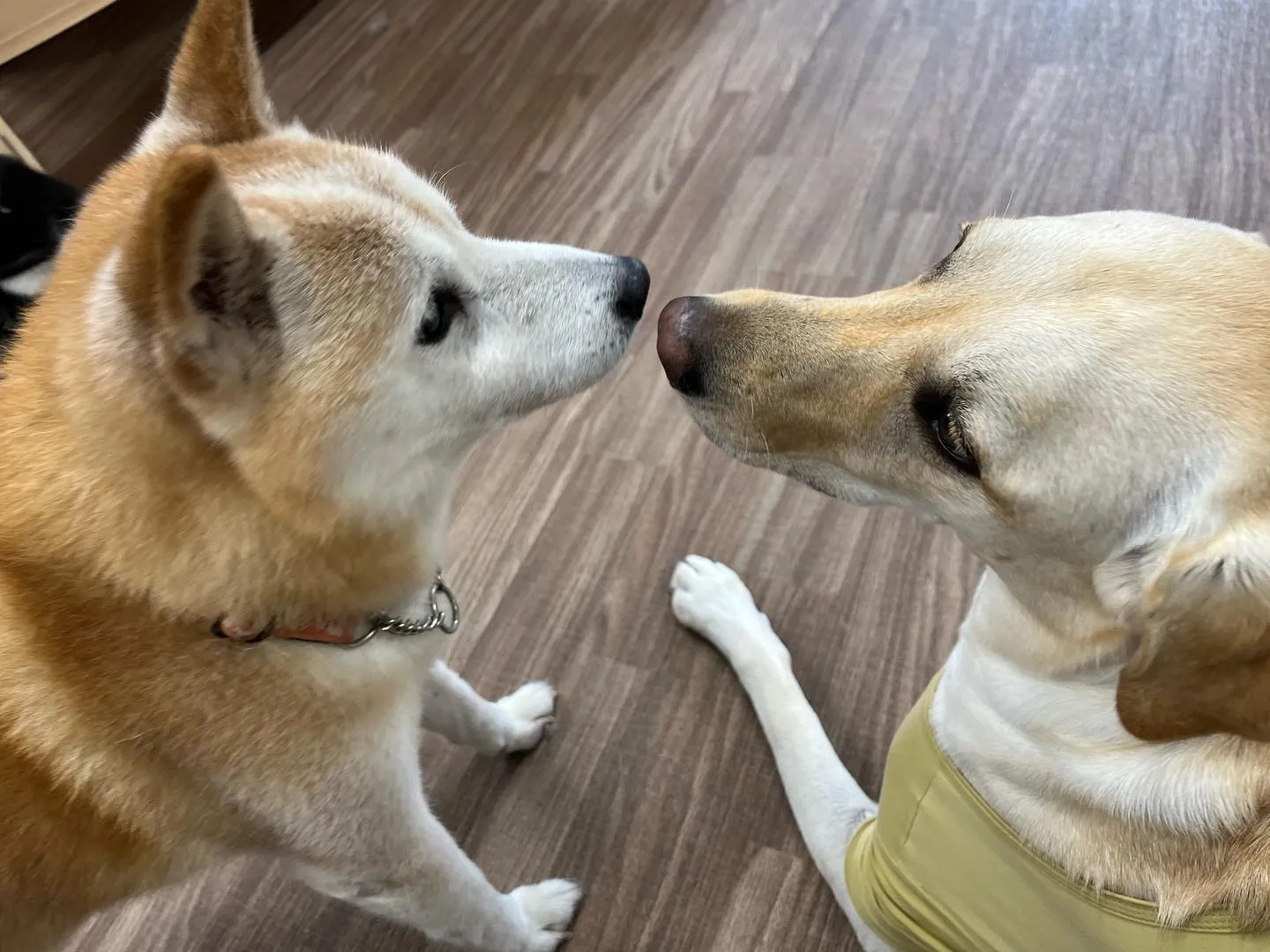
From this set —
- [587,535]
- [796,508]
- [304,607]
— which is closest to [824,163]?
[796,508]

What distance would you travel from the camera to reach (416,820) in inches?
43.1

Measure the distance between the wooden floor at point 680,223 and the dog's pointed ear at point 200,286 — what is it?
978mm

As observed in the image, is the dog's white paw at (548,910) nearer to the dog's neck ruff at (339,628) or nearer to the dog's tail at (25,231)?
the dog's neck ruff at (339,628)

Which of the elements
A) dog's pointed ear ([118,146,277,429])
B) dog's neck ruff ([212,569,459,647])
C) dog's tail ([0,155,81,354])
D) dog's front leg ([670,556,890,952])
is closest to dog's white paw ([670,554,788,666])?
dog's front leg ([670,556,890,952])

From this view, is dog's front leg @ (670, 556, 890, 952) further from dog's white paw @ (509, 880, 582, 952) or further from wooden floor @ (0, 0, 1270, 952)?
dog's white paw @ (509, 880, 582, 952)

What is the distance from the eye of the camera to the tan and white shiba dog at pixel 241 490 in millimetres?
856

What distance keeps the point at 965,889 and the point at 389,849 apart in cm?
69

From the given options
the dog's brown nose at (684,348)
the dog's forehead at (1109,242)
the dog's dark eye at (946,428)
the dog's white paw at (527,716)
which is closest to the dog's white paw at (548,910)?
the dog's white paw at (527,716)

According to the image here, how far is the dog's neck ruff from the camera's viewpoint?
0.93 m

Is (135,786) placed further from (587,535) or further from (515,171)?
(515,171)

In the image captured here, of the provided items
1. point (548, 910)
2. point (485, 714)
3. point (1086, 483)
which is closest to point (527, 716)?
point (485, 714)

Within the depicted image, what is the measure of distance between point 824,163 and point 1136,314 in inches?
69.1

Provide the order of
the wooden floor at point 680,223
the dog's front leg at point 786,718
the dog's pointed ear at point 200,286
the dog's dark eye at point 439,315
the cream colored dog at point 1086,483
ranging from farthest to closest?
the wooden floor at point 680,223
the dog's front leg at point 786,718
the dog's dark eye at point 439,315
the cream colored dog at point 1086,483
the dog's pointed ear at point 200,286

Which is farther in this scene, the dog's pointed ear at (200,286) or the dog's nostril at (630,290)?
the dog's nostril at (630,290)
